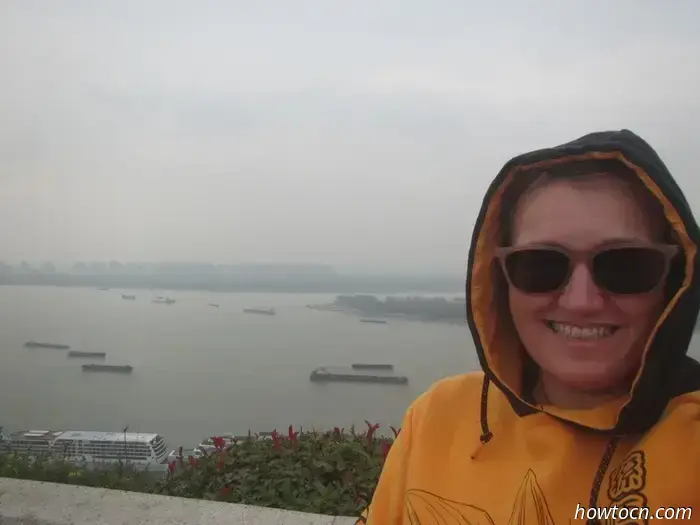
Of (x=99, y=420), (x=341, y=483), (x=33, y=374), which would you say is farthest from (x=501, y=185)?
(x=33, y=374)

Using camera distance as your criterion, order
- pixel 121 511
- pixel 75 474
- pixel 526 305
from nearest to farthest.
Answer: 1. pixel 526 305
2. pixel 121 511
3. pixel 75 474

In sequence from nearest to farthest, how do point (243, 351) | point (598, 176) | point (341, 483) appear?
point (598, 176) → point (341, 483) → point (243, 351)

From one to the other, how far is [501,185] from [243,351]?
2.67 meters

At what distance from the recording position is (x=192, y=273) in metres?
3.61

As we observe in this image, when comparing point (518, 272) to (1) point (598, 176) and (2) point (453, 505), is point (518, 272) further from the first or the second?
(2) point (453, 505)

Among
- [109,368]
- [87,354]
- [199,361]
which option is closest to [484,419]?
[199,361]

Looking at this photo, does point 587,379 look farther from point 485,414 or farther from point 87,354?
point 87,354

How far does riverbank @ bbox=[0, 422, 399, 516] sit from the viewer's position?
2.54 metres

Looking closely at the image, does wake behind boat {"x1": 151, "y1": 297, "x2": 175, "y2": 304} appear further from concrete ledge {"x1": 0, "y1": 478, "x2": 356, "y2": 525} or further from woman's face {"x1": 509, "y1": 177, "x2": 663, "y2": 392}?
woman's face {"x1": 509, "y1": 177, "x2": 663, "y2": 392}

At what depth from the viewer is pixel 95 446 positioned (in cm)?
333

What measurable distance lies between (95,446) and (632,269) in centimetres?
337

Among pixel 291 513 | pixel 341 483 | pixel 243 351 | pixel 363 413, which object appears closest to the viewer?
pixel 291 513

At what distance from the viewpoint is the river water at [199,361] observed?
10.2ft

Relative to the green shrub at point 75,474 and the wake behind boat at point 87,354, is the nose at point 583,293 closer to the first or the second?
the green shrub at point 75,474
